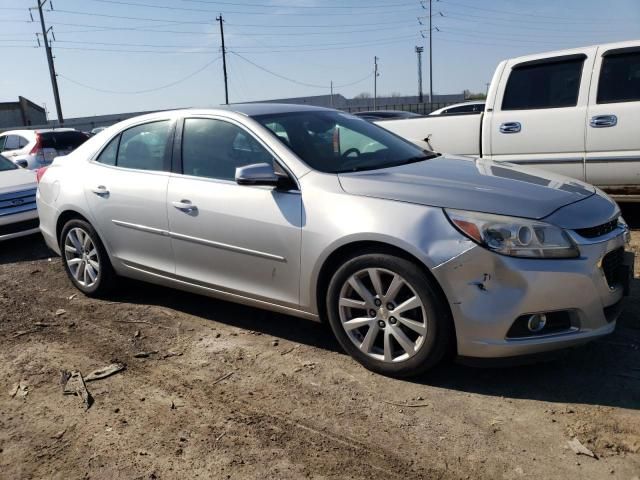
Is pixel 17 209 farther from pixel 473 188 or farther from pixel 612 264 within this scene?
pixel 612 264

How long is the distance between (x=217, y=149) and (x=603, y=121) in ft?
13.4

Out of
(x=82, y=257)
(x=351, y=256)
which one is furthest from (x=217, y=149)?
(x=82, y=257)

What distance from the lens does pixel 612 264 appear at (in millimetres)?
3246

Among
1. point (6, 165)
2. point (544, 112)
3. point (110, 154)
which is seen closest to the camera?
point (110, 154)

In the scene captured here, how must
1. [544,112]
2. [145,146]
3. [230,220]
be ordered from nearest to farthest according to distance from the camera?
[230,220]
[145,146]
[544,112]

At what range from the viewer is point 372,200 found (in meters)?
3.33

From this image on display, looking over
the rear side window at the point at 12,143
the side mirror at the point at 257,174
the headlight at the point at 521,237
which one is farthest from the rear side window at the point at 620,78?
the rear side window at the point at 12,143

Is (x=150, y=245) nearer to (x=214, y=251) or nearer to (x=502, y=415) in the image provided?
(x=214, y=251)

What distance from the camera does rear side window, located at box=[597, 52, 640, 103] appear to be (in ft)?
19.5

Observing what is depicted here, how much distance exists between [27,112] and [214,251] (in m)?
48.4

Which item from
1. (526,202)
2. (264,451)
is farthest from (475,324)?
(264,451)

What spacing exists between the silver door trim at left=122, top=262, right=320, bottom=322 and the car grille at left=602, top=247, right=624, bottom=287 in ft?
5.45

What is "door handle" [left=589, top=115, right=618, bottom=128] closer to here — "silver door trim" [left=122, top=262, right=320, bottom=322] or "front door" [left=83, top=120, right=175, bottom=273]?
"silver door trim" [left=122, top=262, right=320, bottom=322]

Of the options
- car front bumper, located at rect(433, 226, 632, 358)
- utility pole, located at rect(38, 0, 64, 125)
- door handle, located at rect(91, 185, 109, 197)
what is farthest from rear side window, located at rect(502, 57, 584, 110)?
utility pole, located at rect(38, 0, 64, 125)
